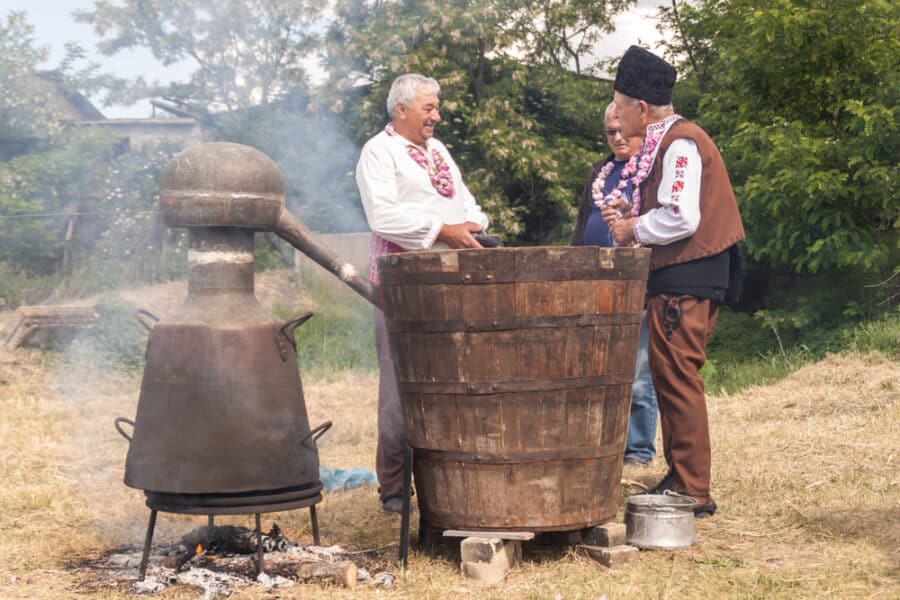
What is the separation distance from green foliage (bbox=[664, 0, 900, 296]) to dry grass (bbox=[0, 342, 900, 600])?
2.18m

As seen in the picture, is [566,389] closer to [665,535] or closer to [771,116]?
[665,535]

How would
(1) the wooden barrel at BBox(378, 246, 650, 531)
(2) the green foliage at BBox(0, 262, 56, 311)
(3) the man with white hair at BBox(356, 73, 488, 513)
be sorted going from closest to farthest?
(1) the wooden barrel at BBox(378, 246, 650, 531) < (3) the man with white hair at BBox(356, 73, 488, 513) < (2) the green foliage at BBox(0, 262, 56, 311)

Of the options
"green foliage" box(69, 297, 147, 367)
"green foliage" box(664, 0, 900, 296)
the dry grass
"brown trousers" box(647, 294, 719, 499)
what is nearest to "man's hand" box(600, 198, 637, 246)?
"brown trousers" box(647, 294, 719, 499)

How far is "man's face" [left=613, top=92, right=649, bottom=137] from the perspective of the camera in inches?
181

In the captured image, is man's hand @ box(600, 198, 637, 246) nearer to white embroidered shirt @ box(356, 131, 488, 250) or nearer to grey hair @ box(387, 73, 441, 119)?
white embroidered shirt @ box(356, 131, 488, 250)

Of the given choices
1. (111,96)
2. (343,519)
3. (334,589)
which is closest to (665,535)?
(334,589)

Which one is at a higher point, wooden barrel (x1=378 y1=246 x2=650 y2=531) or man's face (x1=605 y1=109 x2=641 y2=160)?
man's face (x1=605 y1=109 x2=641 y2=160)

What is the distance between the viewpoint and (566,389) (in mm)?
3668

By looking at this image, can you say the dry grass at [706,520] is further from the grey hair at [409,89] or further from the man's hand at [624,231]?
the grey hair at [409,89]

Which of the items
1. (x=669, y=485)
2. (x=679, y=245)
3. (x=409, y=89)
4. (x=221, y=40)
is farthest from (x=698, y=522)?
(x=221, y=40)

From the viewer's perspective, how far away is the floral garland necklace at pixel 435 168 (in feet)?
16.1

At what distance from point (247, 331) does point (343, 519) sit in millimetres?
1469

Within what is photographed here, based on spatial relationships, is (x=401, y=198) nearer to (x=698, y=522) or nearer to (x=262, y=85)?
(x=698, y=522)

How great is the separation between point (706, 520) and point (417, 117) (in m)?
2.37
